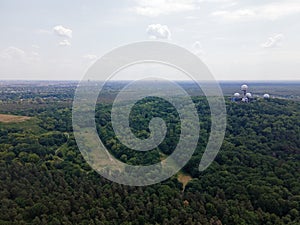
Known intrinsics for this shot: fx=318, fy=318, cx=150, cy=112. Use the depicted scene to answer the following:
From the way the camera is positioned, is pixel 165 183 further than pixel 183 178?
No

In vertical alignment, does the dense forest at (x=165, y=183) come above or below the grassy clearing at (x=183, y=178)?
above

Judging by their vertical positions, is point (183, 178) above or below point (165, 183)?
below

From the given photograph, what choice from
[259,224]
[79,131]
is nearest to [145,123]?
[79,131]

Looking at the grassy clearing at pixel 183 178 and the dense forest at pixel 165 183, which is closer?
the dense forest at pixel 165 183

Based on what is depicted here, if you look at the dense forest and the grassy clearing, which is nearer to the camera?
the dense forest

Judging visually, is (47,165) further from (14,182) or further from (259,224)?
(259,224)

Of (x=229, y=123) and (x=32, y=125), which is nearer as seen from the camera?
(x=229, y=123)

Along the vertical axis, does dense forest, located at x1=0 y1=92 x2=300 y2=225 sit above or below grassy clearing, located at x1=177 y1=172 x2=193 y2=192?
above

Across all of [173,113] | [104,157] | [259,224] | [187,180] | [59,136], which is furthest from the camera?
[173,113]
